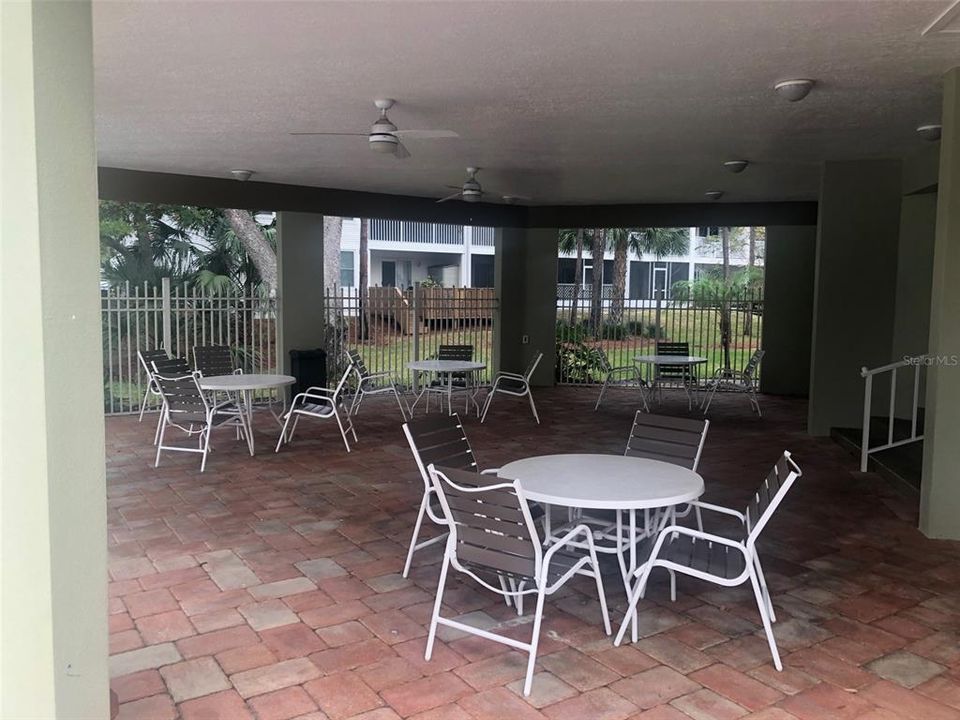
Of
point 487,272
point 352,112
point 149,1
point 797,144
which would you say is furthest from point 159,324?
point 487,272

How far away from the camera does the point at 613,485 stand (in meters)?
3.32

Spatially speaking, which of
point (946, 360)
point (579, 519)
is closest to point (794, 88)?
point (946, 360)

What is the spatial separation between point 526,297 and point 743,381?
11.0 ft

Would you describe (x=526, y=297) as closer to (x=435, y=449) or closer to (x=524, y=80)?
(x=524, y=80)

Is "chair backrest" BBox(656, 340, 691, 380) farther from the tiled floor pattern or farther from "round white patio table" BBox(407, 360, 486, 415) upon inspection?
the tiled floor pattern

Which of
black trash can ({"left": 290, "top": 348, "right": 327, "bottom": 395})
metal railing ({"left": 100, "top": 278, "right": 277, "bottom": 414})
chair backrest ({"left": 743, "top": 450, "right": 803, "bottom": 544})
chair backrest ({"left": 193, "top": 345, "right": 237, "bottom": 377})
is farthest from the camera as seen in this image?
black trash can ({"left": 290, "top": 348, "right": 327, "bottom": 395})

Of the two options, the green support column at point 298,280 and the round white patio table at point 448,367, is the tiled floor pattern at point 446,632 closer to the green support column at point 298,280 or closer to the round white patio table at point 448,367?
the round white patio table at point 448,367

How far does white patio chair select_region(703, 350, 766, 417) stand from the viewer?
919 cm

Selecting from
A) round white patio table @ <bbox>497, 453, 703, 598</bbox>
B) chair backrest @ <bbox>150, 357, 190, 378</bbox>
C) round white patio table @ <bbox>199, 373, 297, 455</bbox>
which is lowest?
round white patio table @ <bbox>497, 453, 703, 598</bbox>

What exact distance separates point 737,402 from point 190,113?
7.64 metres

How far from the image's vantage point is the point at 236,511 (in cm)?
498

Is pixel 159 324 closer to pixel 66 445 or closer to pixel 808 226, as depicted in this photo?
pixel 66 445

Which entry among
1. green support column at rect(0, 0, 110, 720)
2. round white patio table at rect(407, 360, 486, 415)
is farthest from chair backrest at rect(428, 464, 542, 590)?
round white patio table at rect(407, 360, 486, 415)

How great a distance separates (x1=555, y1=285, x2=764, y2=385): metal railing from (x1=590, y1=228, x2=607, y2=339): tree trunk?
0.03 metres
